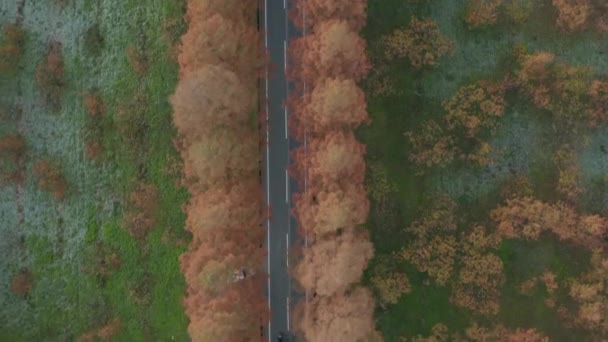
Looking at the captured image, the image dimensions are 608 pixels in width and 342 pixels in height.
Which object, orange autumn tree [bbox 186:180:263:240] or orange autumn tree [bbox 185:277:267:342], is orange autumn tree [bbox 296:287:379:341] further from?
orange autumn tree [bbox 186:180:263:240]

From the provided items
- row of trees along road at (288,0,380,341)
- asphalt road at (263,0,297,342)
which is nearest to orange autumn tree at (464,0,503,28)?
row of trees along road at (288,0,380,341)

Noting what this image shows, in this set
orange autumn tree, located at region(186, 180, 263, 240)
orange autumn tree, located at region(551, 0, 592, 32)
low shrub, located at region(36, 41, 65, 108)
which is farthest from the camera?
low shrub, located at region(36, 41, 65, 108)

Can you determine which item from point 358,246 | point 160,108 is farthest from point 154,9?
point 358,246

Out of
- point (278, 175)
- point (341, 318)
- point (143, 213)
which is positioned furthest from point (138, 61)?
point (341, 318)

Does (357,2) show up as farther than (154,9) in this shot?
No

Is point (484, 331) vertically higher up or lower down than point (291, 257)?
lower down

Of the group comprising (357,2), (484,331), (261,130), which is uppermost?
(357,2)

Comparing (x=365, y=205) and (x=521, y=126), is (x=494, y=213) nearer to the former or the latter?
(x=521, y=126)
